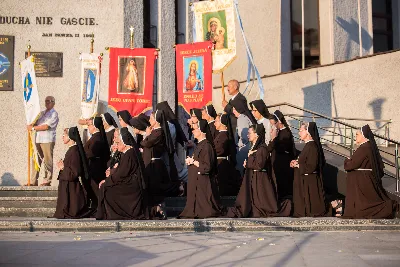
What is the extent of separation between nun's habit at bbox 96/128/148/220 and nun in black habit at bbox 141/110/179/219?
711 millimetres

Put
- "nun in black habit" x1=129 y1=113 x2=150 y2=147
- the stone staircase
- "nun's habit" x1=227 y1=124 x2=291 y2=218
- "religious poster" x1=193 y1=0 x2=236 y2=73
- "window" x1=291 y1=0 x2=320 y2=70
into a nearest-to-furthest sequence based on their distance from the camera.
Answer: "nun's habit" x1=227 y1=124 x2=291 y2=218, the stone staircase, "nun in black habit" x1=129 y1=113 x2=150 y2=147, "religious poster" x1=193 y1=0 x2=236 y2=73, "window" x1=291 y1=0 x2=320 y2=70

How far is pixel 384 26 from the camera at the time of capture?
24297mm

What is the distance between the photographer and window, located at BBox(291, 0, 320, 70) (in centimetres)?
2250

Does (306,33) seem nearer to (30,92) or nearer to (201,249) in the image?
(30,92)

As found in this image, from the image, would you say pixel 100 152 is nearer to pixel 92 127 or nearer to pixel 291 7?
pixel 92 127

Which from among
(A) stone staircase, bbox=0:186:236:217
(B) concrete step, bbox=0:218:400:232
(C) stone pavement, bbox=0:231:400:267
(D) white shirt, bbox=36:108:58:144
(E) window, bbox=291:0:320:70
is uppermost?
(E) window, bbox=291:0:320:70

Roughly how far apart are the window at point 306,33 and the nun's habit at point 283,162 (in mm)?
8846

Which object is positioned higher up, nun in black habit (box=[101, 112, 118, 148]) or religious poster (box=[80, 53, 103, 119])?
religious poster (box=[80, 53, 103, 119])

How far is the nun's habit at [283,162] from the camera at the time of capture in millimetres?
13844

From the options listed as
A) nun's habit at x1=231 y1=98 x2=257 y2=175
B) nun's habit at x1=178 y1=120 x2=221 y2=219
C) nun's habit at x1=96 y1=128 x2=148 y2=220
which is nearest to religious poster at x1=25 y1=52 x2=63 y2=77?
nun's habit at x1=231 y1=98 x2=257 y2=175

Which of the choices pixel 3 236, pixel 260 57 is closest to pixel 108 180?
pixel 3 236

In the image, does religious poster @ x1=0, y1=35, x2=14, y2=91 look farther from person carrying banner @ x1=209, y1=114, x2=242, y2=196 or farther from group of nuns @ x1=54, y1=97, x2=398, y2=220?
person carrying banner @ x1=209, y1=114, x2=242, y2=196

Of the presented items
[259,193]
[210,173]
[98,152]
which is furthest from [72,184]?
[259,193]

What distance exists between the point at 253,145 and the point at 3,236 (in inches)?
175
